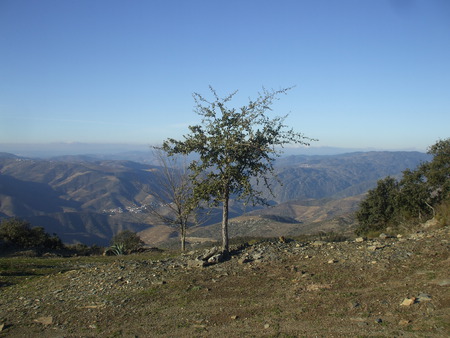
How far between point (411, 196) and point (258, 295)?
23175 millimetres

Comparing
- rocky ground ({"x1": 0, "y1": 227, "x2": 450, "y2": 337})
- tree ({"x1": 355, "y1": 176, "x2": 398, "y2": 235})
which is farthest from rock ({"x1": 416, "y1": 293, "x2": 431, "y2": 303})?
tree ({"x1": 355, "y1": 176, "x2": 398, "y2": 235})

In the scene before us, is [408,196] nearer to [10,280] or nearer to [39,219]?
[10,280]

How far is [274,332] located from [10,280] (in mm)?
11326

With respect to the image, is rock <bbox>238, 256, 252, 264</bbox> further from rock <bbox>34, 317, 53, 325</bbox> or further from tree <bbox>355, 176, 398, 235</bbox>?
tree <bbox>355, 176, 398, 235</bbox>

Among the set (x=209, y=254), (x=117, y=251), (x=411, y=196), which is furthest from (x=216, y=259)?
(x=411, y=196)

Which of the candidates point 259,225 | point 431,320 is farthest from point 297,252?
point 259,225

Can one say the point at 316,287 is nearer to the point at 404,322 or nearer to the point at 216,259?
the point at 404,322

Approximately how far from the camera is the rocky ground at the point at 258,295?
700 cm

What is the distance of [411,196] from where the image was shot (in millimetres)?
27625

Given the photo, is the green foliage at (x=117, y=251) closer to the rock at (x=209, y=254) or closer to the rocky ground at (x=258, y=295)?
the rocky ground at (x=258, y=295)

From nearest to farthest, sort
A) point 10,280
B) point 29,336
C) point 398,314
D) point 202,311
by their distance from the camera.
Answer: point 398,314 < point 29,336 < point 202,311 < point 10,280

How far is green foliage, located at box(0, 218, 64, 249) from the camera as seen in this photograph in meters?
28.8

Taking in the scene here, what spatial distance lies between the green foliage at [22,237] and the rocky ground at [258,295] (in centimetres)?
1872

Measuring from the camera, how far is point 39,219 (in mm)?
149625
